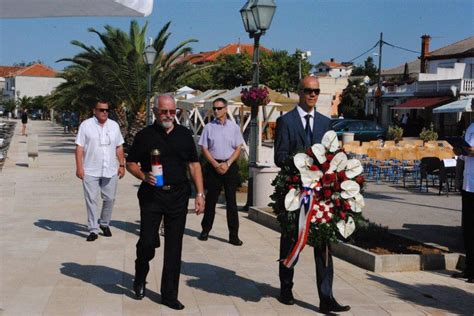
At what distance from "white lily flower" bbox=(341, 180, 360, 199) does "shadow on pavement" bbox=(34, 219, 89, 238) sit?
193 inches

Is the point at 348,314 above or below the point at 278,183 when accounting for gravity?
below

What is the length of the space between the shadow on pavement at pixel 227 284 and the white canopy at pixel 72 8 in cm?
327

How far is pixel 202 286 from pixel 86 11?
352 cm

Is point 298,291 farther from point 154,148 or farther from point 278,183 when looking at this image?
point 154,148

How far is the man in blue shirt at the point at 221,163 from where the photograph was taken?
8805mm

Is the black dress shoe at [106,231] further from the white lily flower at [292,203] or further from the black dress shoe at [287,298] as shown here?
the white lily flower at [292,203]

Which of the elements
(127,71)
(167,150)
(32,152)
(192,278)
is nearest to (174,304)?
(192,278)

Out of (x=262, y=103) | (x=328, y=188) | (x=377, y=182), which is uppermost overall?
(x=262, y=103)

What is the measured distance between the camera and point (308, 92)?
19.0 feet

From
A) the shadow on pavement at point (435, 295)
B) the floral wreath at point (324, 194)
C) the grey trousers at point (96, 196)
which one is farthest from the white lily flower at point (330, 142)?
the grey trousers at point (96, 196)

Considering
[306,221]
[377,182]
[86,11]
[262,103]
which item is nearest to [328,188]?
[306,221]

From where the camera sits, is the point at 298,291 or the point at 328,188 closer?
the point at 328,188

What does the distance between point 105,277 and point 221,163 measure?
8.45 feet

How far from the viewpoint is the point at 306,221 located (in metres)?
5.43
